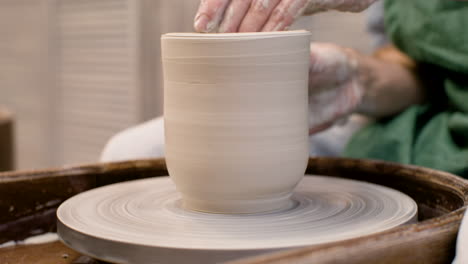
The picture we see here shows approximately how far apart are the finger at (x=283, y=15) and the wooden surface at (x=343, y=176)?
0.24 metres

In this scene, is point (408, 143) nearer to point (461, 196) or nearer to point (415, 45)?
point (415, 45)

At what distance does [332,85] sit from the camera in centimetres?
98

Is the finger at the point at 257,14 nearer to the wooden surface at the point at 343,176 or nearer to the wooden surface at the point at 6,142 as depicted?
the wooden surface at the point at 343,176

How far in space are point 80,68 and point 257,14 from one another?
7.08 ft

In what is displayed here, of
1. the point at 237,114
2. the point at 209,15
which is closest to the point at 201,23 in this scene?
the point at 209,15

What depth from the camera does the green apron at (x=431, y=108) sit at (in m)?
0.92

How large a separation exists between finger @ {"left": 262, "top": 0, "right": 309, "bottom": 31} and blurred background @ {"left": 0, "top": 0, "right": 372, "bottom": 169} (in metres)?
1.18

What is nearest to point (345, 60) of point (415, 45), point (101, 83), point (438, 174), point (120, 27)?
point (415, 45)

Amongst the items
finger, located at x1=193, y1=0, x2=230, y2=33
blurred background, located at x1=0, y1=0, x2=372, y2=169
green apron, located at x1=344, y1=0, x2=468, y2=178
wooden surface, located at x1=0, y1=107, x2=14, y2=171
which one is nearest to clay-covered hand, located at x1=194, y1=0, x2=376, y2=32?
finger, located at x1=193, y1=0, x2=230, y2=33

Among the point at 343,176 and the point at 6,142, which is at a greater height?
the point at 343,176

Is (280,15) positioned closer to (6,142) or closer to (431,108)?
(431,108)

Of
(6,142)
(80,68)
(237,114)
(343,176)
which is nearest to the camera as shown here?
(237,114)

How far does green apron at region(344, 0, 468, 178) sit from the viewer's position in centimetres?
92

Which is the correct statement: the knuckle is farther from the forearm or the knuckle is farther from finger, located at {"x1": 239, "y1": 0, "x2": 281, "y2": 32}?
the forearm
